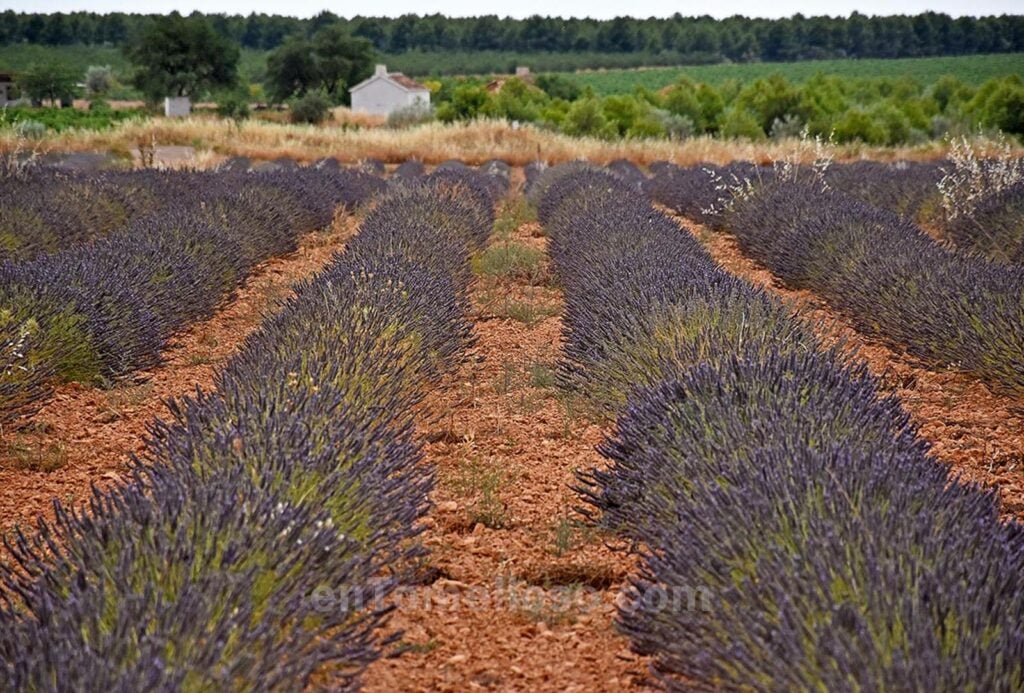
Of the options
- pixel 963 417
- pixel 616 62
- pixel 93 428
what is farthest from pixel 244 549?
pixel 616 62

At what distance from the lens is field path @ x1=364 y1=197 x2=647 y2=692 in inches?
105

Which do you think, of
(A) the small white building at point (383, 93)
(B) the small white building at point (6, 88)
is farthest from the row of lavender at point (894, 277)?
(A) the small white building at point (383, 93)

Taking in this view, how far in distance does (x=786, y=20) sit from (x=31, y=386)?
10197 centimetres

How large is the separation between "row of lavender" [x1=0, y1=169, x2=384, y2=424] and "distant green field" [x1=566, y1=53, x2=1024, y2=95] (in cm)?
→ 5687

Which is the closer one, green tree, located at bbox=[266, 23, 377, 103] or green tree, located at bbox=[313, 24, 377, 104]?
green tree, located at bbox=[266, 23, 377, 103]

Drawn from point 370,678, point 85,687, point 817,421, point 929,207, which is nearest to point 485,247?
point 929,207

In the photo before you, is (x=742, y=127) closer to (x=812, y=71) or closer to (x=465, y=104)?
(x=465, y=104)

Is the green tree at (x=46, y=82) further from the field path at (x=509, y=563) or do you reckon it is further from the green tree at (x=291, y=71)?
the field path at (x=509, y=563)

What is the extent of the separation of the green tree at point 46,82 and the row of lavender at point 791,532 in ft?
147

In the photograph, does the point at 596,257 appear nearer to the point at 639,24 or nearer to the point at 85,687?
the point at 85,687

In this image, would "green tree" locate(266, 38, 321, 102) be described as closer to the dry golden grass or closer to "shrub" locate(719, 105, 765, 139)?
"shrub" locate(719, 105, 765, 139)

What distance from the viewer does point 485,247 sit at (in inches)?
→ 408

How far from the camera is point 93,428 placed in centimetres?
474

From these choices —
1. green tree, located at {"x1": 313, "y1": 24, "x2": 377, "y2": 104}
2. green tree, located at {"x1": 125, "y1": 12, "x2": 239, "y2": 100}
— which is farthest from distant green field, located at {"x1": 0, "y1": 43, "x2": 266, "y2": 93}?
green tree, located at {"x1": 313, "y1": 24, "x2": 377, "y2": 104}
